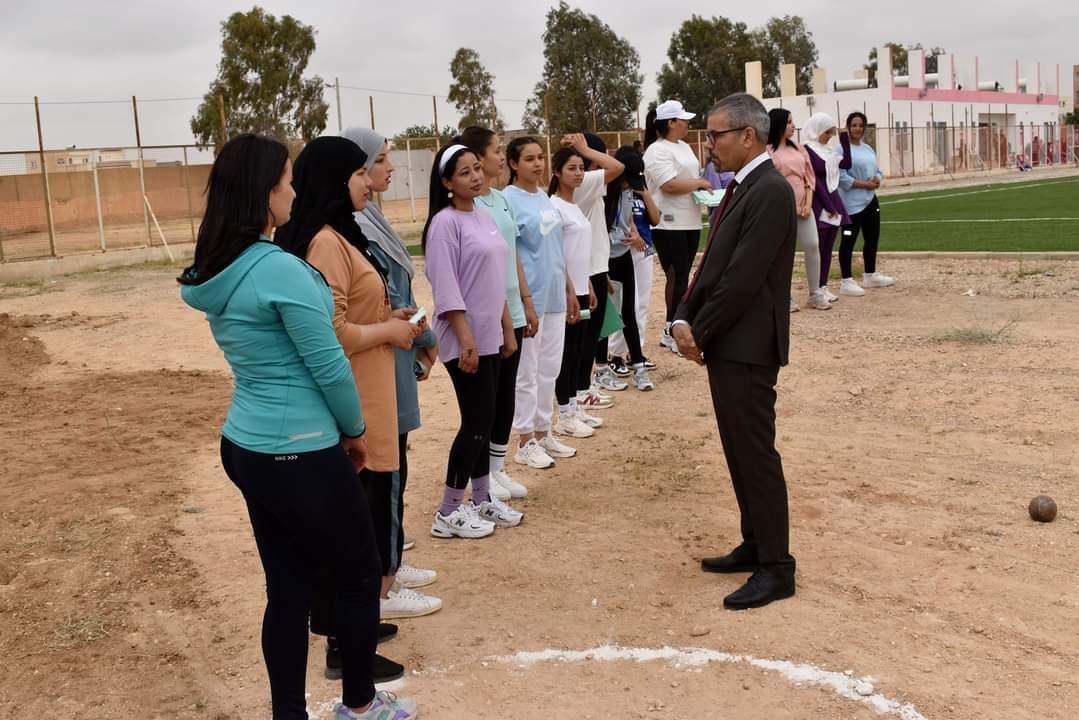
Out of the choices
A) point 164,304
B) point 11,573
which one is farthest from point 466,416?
point 164,304

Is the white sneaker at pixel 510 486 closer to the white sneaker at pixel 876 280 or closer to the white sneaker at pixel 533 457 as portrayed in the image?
the white sneaker at pixel 533 457

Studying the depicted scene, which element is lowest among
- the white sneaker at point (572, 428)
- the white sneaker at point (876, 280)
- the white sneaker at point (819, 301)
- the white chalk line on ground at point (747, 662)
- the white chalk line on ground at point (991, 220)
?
the white chalk line on ground at point (747, 662)

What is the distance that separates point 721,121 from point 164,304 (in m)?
11.8

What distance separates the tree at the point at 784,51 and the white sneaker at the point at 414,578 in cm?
7923

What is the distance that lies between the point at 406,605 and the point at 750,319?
6.05 ft

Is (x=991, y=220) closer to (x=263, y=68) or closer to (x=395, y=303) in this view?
(x=395, y=303)

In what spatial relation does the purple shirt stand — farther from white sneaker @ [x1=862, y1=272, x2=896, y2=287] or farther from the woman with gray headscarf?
white sneaker @ [x1=862, y1=272, x2=896, y2=287]

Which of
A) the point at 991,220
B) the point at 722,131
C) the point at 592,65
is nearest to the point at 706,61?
the point at 592,65

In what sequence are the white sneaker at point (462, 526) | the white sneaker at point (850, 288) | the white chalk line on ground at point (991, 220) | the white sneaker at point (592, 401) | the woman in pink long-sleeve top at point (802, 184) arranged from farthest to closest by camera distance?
1. the white chalk line on ground at point (991, 220)
2. the white sneaker at point (850, 288)
3. the woman in pink long-sleeve top at point (802, 184)
4. the white sneaker at point (592, 401)
5. the white sneaker at point (462, 526)

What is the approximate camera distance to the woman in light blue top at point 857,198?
39.8 feet

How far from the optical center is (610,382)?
28.4 ft

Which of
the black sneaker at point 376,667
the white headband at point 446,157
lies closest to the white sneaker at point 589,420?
the white headband at point 446,157

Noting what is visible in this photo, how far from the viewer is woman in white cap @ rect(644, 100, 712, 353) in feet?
28.9

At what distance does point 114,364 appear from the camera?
10.7 m
